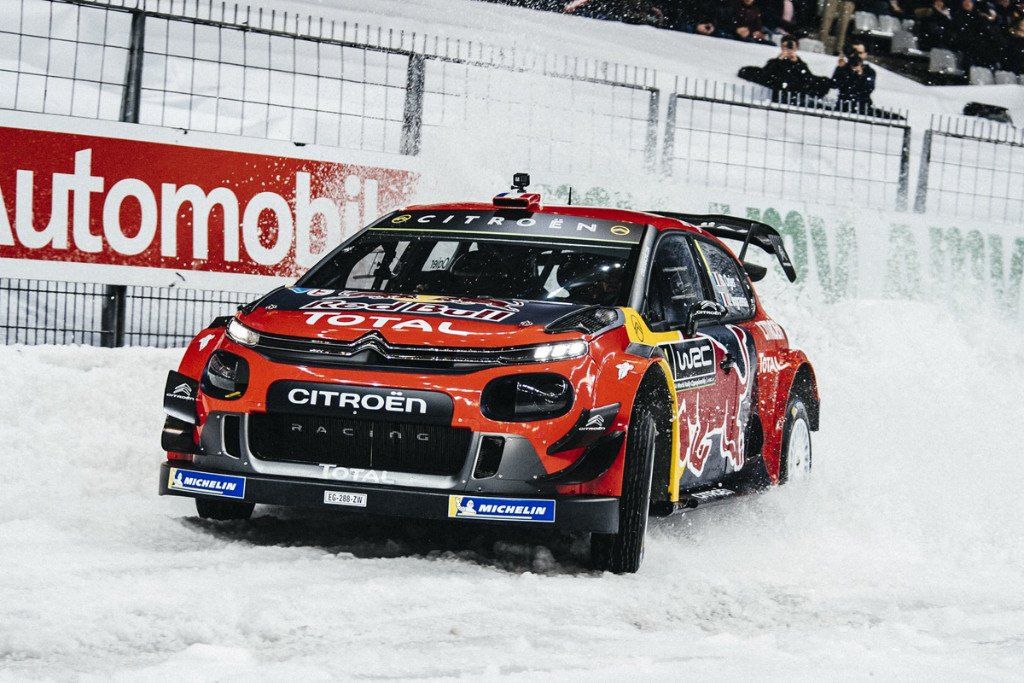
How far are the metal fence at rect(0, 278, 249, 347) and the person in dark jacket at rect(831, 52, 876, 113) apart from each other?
9.72 meters

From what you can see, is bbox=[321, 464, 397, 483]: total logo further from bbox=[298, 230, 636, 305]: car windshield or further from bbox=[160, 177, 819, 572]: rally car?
bbox=[298, 230, 636, 305]: car windshield

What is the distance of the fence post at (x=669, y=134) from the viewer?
42.9 feet

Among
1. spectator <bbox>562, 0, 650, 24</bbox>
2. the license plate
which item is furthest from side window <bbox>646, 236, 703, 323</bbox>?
spectator <bbox>562, 0, 650, 24</bbox>

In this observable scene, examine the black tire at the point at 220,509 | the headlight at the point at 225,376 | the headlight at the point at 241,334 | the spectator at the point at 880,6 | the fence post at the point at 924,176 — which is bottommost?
the black tire at the point at 220,509

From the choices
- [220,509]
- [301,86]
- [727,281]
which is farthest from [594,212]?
[301,86]

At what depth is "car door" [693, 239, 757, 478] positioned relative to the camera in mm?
6691

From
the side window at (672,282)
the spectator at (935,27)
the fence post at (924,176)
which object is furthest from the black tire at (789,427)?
the spectator at (935,27)

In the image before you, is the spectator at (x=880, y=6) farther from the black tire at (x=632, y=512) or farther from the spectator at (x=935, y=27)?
the black tire at (x=632, y=512)

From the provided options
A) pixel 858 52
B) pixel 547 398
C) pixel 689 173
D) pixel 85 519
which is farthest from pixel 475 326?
pixel 858 52

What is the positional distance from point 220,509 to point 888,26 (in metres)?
20.0

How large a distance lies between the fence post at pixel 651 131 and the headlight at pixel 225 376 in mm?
8033

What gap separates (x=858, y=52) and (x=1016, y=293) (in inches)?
194

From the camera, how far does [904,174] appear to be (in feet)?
47.5

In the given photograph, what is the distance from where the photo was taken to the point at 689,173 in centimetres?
1380
